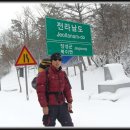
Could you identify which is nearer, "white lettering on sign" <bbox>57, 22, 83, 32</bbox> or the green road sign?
the green road sign

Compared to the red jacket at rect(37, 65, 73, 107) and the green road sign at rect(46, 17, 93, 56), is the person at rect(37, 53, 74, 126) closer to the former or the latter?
the red jacket at rect(37, 65, 73, 107)

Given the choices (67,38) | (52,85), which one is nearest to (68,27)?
(67,38)

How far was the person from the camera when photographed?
5777mm

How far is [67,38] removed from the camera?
14.8 m

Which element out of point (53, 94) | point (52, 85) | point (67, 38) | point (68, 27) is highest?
point (68, 27)

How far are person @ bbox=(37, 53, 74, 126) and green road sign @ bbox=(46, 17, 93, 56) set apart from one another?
25.6 ft

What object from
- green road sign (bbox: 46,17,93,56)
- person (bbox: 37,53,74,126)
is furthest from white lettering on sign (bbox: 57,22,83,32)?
person (bbox: 37,53,74,126)

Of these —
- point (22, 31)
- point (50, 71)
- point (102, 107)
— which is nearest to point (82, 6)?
point (22, 31)

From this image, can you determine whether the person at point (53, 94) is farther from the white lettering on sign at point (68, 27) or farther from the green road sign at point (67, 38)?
the white lettering on sign at point (68, 27)

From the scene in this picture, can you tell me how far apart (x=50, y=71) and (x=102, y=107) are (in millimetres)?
5278

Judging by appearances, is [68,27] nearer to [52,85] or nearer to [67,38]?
[67,38]

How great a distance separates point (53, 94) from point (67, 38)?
9045mm

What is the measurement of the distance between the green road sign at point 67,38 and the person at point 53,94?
25.6 ft

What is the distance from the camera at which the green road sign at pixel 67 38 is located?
46.0 ft
